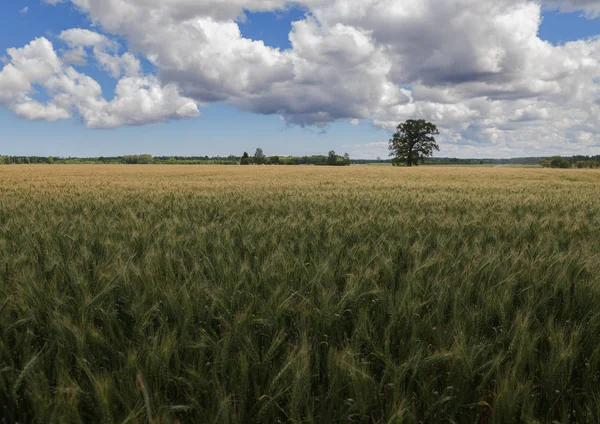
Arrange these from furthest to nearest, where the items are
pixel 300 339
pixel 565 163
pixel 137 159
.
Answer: pixel 137 159, pixel 565 163, pixel 300 339

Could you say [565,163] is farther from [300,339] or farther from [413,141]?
[300,339]

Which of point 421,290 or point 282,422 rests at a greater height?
point 421,290

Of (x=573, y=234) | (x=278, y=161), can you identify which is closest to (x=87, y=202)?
(x=573, y=234)

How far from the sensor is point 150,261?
103 inches

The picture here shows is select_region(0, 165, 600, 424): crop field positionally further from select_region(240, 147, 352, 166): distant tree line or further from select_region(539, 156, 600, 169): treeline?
select_region(240, 147, 352, 166): distant tree line

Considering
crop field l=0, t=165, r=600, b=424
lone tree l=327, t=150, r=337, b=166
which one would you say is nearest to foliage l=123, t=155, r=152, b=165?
lone tree l=327, t=150, r=337, b=166

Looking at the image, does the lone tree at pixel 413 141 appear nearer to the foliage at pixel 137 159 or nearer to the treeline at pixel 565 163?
the treeline at pixel 565 163

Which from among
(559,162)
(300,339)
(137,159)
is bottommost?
(300,339)

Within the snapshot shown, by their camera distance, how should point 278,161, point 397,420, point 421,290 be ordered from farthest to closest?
point 278,161, point 421,290, point 397,420

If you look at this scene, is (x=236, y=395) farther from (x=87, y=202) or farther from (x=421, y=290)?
(x=87, y=202)

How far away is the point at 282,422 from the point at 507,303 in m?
1.36

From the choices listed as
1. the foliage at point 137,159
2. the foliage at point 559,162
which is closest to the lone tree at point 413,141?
the foliage at point 559,162

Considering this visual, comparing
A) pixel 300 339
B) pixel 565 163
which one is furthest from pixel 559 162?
pixel 300 339

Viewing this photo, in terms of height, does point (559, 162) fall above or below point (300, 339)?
above
